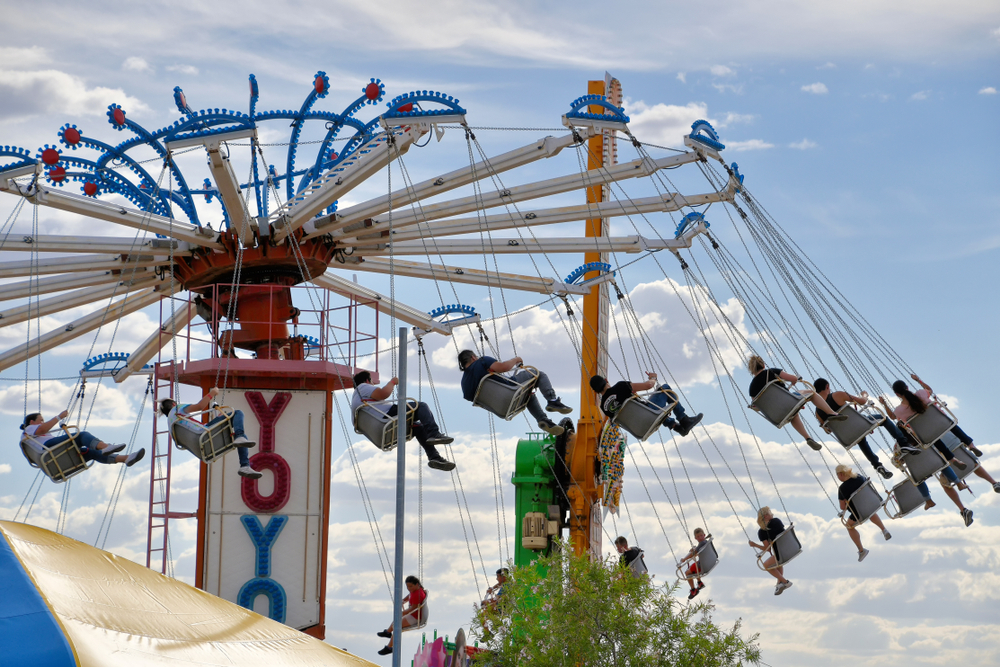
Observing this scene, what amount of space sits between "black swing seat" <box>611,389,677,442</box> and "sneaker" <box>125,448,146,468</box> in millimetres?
6993

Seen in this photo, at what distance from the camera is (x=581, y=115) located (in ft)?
59.7

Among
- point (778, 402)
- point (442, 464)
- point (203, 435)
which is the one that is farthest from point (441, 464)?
point (778, 402)

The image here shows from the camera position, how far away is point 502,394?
16922 millimetres

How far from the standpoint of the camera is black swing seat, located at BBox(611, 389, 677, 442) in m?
17.2

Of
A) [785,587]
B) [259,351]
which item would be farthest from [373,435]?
[785,587]

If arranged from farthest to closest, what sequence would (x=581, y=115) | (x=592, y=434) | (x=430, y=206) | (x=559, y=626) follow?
(x=592, y=434)
(x=430, y=206)
(x=581, y=115)
(x=559, y=626)

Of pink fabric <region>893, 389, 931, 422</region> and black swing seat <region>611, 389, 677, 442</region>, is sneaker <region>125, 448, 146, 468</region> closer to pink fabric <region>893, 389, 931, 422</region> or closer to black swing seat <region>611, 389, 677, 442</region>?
black swing seat <region>611, 389, 677, 442</region>

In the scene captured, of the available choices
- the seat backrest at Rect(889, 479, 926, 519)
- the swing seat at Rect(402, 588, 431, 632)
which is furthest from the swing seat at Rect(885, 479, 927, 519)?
the swing seat at Rect(402, 588, 431, 632)

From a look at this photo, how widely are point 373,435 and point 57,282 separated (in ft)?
Answer: 25.0

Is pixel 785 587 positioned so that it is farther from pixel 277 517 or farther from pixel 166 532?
pixel 166 532

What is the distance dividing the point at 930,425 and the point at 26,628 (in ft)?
41.7

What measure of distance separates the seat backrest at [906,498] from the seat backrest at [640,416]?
389cm

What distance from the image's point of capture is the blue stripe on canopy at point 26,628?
1042cm

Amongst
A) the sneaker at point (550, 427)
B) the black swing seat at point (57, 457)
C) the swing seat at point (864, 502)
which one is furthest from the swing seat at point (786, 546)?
the black swing seat at point (57, 457)
